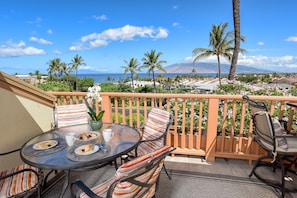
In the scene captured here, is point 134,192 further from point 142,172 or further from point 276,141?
point 276,141

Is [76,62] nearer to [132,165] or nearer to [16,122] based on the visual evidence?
[16,122]

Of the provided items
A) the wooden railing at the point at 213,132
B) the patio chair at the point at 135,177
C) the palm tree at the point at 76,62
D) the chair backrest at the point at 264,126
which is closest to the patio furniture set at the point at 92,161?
the patio chair at the point at 135,177

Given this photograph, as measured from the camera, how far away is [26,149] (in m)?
1.58

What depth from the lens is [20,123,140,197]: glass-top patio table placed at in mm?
1327

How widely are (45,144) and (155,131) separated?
1319 millimetres

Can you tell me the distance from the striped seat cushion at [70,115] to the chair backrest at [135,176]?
172 cm

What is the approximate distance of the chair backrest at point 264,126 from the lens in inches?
73.8

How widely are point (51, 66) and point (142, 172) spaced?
44.1 metres

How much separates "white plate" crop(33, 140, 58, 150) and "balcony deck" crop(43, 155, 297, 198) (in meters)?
0.78

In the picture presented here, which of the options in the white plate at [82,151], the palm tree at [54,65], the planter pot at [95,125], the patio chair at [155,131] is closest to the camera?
the white plate at [82,151]


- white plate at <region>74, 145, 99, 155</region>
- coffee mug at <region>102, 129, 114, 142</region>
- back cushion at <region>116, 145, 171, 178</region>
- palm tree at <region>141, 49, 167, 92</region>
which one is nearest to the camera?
back cushion at <region>116, 145, 171, 178</region>

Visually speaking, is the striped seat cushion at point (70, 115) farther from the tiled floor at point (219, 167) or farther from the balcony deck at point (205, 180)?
the tiled floor at point (219, 167)

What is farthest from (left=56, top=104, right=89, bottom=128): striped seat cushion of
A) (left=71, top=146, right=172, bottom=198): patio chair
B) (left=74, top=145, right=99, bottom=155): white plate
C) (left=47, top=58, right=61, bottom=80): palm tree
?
(left=47, top=58, right=61, bottom=80): palm tree

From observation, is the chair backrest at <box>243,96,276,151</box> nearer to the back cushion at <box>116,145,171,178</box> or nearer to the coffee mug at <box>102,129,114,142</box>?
the back cushion at <box>116,145,171,178</box>
